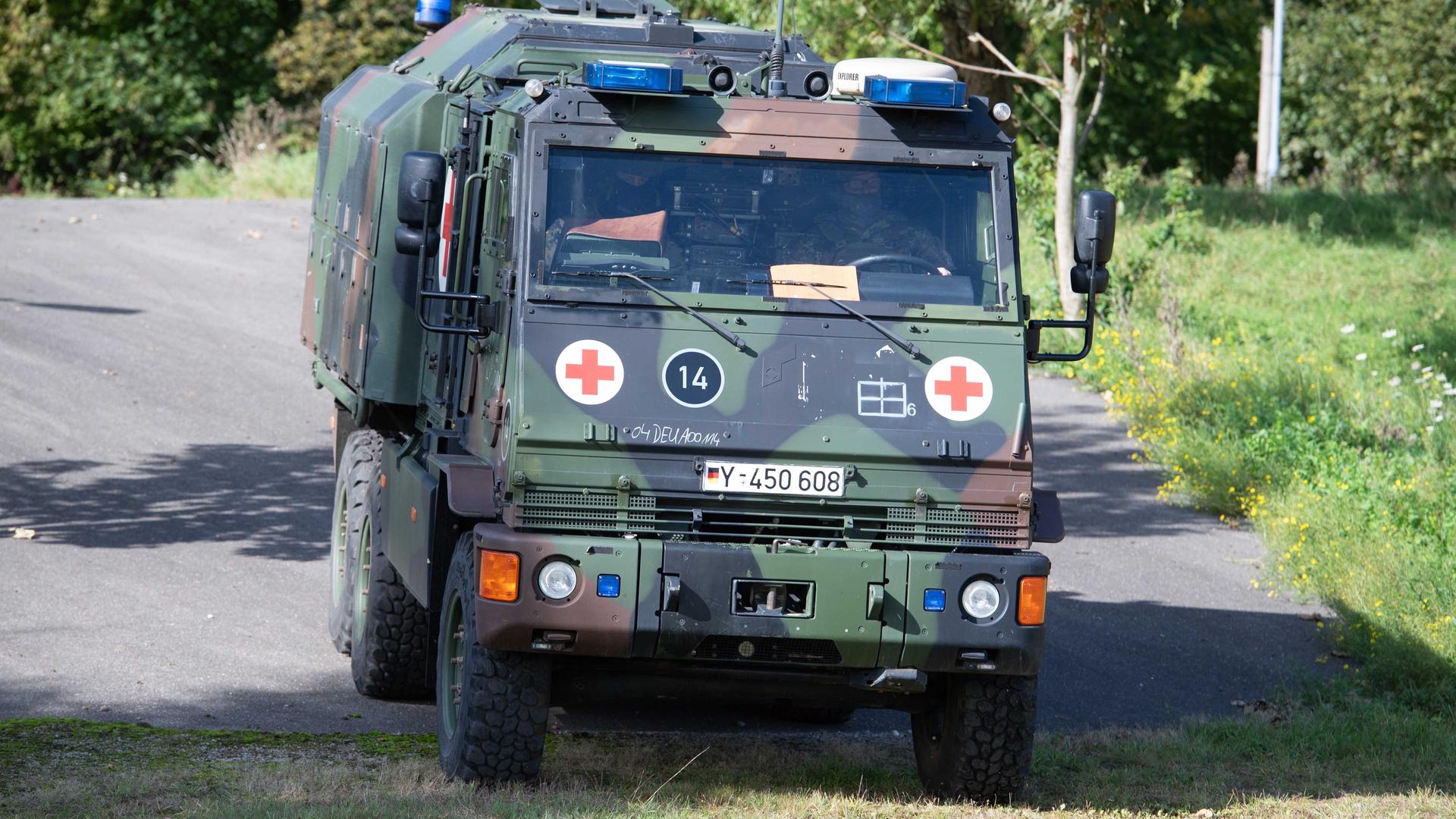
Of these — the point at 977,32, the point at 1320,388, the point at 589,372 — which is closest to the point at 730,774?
the point at 589,372

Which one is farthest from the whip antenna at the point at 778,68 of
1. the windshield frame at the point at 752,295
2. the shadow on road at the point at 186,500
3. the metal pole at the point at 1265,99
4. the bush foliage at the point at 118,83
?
the metal pole at the point at 1265,99

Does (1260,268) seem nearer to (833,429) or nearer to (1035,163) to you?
(1035,163)

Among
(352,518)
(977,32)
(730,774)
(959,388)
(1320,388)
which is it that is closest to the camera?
(959,388)

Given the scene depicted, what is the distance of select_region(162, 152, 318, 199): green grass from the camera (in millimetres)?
26578

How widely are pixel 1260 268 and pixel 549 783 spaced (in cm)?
1559

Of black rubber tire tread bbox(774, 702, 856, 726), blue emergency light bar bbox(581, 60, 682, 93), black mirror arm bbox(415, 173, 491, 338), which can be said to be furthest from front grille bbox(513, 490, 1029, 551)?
black rubber tire tread bbox(774, 702, 856, 726)

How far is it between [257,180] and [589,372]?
22.2 metres

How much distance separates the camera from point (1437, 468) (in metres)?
12.1

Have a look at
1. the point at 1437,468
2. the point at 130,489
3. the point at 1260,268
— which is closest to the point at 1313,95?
the point at 1260,268

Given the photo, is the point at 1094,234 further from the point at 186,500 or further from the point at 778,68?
the point at 186,500

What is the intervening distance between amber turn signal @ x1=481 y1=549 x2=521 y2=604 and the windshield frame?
36.9 inches

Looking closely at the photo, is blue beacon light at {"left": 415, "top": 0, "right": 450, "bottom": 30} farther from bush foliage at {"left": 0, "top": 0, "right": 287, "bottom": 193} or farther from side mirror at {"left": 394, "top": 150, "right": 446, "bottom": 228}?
bush foliage at {"left": 0, "top": 0, "right": 287, "bottom": 193}

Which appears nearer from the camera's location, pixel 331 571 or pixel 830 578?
pixel 830 578

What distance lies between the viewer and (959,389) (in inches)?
253
